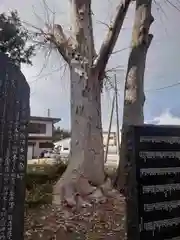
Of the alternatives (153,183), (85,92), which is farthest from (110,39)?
(153,183)

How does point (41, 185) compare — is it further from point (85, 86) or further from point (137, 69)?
point (137, 69)

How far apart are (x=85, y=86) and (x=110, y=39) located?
4.48 ft

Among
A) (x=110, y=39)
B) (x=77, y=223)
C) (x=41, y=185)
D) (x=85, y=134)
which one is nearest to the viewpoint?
(x=77, y=223)

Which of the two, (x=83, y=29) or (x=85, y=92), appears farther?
(x=83, y=29)

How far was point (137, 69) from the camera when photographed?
852 centimetres

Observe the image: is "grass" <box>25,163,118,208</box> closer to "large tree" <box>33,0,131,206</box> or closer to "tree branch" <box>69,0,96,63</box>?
"large tree" <box>33,0,131,206</box>

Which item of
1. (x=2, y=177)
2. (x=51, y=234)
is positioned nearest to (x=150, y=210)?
(x=2, y=177)

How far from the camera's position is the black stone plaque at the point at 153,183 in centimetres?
355

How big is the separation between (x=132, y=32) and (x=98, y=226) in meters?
5.01

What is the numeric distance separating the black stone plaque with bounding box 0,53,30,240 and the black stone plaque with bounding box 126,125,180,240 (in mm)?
1169

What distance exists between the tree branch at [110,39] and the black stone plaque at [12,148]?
5.10 metres

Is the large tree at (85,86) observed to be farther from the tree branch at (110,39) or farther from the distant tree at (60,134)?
the distant tree at (60,134)

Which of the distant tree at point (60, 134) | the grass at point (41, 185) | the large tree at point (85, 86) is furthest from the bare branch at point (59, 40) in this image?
the distant tree at point (60, 134)

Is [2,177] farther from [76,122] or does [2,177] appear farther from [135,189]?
[76,122]
